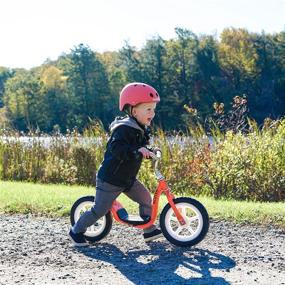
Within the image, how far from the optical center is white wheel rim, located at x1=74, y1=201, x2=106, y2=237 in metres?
5.45

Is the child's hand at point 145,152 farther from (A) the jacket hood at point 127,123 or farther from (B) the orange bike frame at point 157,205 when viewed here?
(B) the orange bike frame at point 157,205

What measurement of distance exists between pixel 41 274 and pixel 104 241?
3.91 feet

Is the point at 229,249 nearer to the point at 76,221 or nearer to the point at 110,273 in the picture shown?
the point at 110,273

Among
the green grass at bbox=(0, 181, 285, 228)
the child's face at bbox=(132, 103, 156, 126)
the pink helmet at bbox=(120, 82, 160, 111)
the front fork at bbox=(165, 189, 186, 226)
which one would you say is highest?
the pink helmet at bbox=(120, 82, 160, 111)

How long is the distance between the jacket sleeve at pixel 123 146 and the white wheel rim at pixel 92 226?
0.80m

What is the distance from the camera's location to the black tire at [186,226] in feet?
16.4

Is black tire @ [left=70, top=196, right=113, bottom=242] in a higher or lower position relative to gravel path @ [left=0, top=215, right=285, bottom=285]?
higher

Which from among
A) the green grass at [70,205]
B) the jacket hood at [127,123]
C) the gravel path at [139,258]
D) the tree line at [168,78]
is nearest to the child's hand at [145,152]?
the jacket hood at [127,123]

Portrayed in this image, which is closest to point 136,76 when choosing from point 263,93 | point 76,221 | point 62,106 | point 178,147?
point 62,106

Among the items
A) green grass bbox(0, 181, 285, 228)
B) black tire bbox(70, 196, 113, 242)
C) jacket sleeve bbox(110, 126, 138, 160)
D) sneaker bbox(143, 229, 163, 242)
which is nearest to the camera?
jacket sleeve bbox(110, 126, 138, 160)

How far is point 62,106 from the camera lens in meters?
57.9

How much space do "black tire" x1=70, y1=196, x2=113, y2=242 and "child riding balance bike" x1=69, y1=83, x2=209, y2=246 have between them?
0.10 meters

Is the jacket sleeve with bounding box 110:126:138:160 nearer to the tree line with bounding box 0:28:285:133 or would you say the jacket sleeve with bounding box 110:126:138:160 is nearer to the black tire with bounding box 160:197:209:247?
the black tire with bounding box 160:197:209:247

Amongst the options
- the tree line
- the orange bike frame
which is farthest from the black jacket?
the tree line
